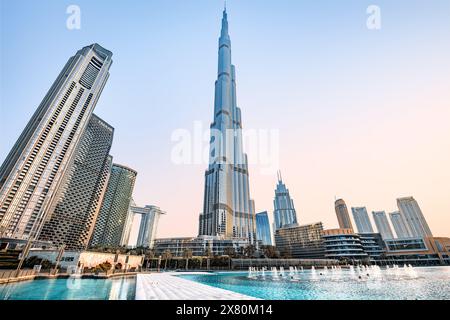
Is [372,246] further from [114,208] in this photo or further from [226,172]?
[114,208]

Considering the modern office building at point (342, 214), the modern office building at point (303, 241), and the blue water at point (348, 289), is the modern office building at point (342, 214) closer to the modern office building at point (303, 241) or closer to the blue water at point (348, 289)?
the modern office building at point (303, 241)

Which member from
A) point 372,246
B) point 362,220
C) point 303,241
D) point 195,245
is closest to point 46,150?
point 195,245

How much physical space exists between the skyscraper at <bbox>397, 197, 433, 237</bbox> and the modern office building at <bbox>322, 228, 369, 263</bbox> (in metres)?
60.8

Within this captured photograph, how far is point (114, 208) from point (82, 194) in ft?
92.0

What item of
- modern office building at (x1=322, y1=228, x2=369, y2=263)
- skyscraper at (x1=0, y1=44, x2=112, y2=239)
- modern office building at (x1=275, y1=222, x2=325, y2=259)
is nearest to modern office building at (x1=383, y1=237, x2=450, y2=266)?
modern office building at (x1=322, y1=228, x2=369, y2=263)

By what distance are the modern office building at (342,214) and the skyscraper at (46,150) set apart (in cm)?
15810

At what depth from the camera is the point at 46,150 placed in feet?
202

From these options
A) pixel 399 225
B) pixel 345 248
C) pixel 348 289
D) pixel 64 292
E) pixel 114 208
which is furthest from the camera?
pixel 399 225

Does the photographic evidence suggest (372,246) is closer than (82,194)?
Yes

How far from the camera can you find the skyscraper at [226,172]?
11812cm

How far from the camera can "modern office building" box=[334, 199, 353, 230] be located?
13888 cm

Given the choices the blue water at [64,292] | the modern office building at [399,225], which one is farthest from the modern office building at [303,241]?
the blue water at [64,292]
